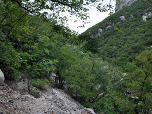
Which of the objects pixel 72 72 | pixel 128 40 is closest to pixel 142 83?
pixel 72 72

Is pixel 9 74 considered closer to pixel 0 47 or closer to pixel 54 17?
pixel 0 47

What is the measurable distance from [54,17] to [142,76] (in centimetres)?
984

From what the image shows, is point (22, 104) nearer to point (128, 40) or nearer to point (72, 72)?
point (72, 72)

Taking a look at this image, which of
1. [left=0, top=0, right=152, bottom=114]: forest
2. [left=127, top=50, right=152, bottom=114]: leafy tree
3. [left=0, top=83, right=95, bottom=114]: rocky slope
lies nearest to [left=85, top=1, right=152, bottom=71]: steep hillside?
[left=0, top=0, right=152, bottom=114]: forest

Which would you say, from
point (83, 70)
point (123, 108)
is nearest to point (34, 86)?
point (83, 70)

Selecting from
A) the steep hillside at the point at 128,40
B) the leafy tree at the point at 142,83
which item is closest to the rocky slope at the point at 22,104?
the leafy tree at the point at 142,83

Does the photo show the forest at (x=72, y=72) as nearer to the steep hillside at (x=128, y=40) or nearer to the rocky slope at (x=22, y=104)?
the rocky slope at (x=22, y=104)

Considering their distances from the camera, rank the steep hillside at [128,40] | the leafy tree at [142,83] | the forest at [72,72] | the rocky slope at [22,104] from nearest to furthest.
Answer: the rocky slope at [22,104] < the forest at [72,72] < the leafy tree at [142,83] < the steep hillside at [128,40]

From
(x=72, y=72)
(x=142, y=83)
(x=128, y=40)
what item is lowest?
(x=142, y=83)

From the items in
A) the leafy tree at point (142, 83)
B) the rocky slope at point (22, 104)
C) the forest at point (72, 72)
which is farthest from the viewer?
the leafy tree at point (142, 83)

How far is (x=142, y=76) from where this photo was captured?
10.5 m

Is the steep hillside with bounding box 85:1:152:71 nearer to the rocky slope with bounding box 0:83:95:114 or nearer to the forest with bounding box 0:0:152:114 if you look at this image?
the forest with bounding box 0:0:152:114

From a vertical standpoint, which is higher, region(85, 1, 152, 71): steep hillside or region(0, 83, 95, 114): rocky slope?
region(85, 1, 152, 71): steep hillside

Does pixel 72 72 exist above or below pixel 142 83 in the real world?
above
